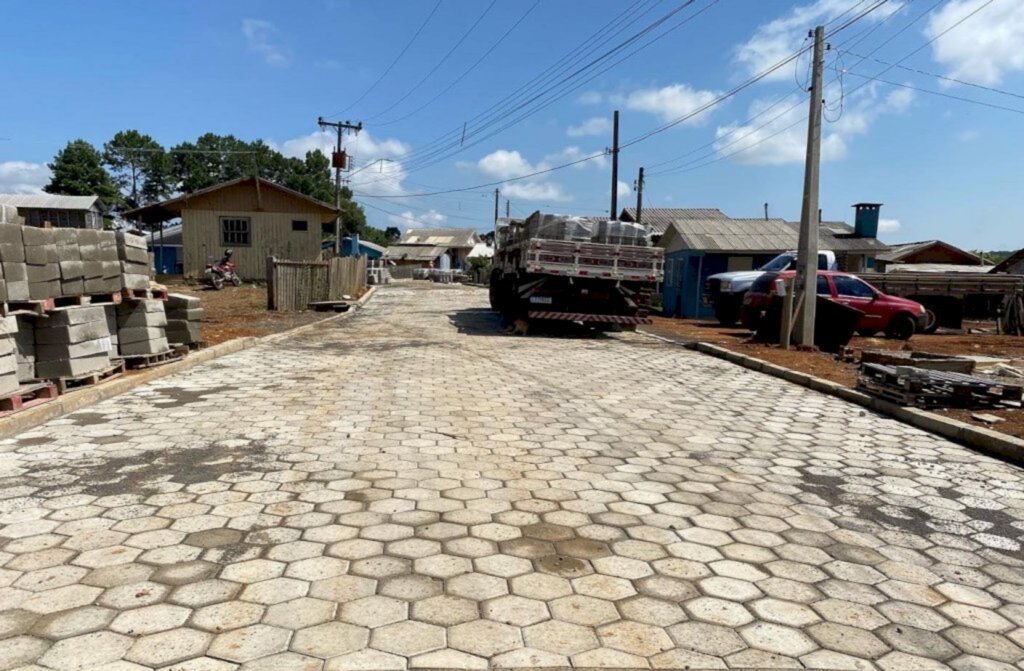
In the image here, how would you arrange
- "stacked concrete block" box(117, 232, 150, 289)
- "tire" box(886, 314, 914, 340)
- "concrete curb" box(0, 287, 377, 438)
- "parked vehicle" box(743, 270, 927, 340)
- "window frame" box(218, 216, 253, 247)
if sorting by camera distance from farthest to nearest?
"window frame" box(218, 216, 253, 247)
"tire" box(886, 314, 914, 340)
"parked vehicle" box(743, 270, 927, 340)
"stacked concrete block" box(117, 232, 150, 289)
"concrete curb" box(0, 287, 377, 438)

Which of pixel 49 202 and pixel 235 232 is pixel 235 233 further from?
pixel 49 202

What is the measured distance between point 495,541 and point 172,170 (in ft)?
294

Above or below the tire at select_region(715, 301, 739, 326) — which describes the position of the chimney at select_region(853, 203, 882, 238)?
above

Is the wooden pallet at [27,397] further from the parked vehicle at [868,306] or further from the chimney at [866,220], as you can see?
the chimney at [866,220]

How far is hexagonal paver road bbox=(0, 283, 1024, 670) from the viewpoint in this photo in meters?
2.55

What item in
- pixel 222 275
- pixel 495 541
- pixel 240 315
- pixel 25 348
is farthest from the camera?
pixel 222 275

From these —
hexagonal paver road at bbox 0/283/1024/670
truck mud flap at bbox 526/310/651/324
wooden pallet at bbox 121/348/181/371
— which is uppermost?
truck mud flap at bbox 526/310/651/324

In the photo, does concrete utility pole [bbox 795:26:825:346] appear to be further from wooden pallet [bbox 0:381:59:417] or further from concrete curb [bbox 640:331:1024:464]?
wooden pallet [bbox 0:381:59:417]

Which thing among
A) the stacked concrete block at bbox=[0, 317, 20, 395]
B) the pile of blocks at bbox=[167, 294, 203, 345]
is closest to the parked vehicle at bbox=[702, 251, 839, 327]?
the pile of blocks at bbox=[167, 294, 203, 345]

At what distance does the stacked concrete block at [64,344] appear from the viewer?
6566mm

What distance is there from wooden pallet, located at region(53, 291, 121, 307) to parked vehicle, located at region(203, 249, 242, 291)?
18.2 metres

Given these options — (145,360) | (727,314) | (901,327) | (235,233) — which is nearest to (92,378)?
(145,360)

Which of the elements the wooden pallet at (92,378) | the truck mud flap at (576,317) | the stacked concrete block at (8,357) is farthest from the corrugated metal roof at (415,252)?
the stacked concrete block at (8,357)

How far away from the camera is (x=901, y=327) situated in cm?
1603
